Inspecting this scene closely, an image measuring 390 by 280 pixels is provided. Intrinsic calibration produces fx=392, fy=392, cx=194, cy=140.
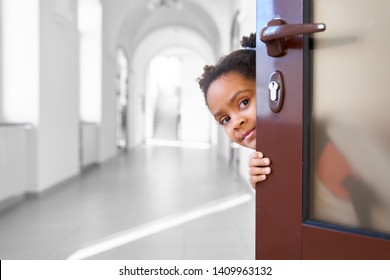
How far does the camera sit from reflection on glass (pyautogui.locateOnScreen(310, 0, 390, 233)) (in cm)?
109

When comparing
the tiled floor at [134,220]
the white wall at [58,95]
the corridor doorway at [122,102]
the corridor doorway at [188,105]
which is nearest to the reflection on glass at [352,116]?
the tiled floor at [134,220]

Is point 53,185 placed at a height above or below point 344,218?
below

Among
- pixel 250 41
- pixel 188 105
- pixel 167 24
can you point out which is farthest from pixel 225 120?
pixel 188 105

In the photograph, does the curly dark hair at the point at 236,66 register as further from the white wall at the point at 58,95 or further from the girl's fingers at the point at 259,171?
the white wall at the point at 58,95

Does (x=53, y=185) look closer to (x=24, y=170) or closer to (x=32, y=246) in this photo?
(x=24, y=170)

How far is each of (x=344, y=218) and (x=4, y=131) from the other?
501 cm

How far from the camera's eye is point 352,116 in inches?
44.4

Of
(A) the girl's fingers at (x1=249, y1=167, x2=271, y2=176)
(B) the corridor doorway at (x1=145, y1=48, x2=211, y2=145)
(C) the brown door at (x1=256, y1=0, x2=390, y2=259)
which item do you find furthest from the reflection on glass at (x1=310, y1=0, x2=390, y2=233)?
(B) the corridor doorway at (x1=145, y1=48, x2=211, y2=145)

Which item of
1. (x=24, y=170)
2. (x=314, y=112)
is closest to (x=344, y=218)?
(x=314, y=112)

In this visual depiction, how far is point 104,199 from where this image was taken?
5902mm

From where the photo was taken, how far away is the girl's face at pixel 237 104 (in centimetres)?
139

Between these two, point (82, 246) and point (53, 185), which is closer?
point (82, 246)

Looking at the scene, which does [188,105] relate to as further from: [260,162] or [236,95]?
[260,162]

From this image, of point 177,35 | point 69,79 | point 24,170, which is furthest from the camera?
point 177,35
